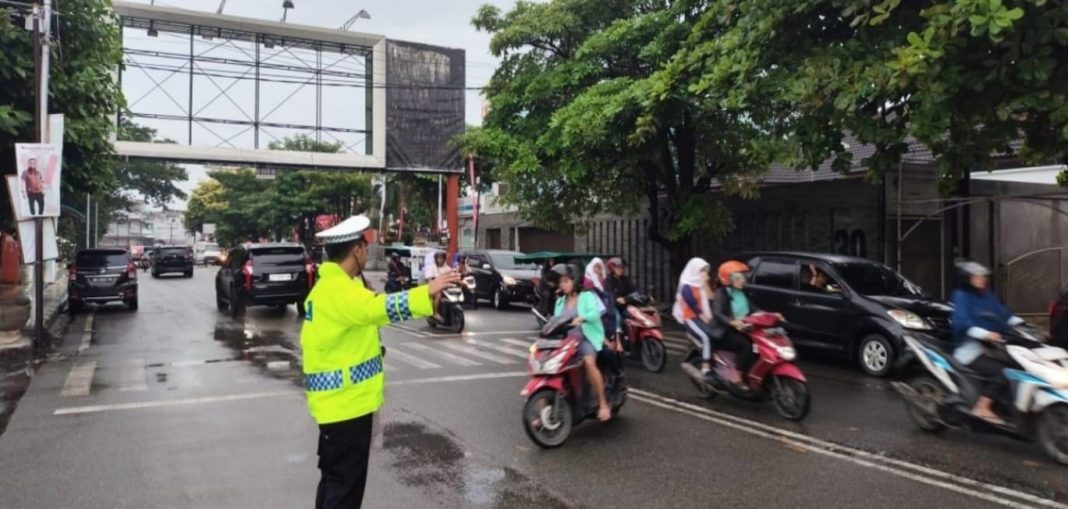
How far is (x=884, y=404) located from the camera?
786 centimetres

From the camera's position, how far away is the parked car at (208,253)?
56.7m

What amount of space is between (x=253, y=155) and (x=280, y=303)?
9555 mm

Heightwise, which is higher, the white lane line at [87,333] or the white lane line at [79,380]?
the white lane line at [87,333]

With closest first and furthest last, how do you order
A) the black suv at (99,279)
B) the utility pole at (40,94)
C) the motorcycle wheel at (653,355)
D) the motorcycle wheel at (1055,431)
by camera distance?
1. the motorcycle wheel at (1055,431)
2. the motorcycle wheel at (653,355)
3. the utility pole at (40,94)
4. the black suv at (99,279)

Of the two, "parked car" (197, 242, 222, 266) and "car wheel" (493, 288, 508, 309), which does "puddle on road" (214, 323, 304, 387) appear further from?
"parked car" (197, 242, 222, 266)

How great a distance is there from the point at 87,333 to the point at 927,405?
14311 mm

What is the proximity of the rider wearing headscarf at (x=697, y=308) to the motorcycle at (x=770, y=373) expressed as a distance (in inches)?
6.7

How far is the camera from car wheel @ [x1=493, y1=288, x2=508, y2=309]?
19266 mm

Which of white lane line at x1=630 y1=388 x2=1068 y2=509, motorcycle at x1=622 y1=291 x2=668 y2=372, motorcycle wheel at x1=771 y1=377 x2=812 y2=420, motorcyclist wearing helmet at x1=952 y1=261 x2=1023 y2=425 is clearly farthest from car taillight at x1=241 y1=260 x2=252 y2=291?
motorcyclist wearing helmet at x1=952 y1=261 x2=1023 y2=425

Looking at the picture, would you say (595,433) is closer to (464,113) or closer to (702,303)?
(702,303)

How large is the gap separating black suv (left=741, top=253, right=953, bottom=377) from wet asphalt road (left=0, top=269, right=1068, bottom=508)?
1.67 feet

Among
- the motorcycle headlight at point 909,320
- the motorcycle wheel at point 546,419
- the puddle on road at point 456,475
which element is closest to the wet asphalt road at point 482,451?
the puddle on road at point 456,475

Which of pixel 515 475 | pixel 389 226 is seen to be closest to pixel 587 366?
pixel 515 475

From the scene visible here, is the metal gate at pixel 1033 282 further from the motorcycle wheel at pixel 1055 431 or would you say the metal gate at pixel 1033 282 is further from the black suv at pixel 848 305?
the motorcycle wheel at pixel 1055 431
